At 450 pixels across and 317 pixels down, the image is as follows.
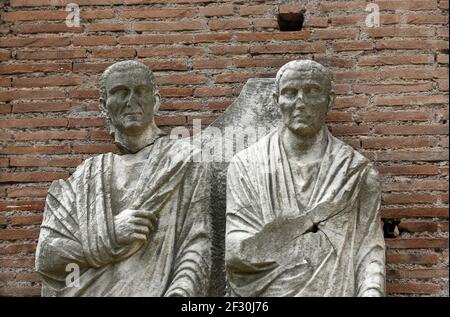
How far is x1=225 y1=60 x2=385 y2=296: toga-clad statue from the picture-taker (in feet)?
30.7

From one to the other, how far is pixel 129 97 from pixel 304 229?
1.22 metres

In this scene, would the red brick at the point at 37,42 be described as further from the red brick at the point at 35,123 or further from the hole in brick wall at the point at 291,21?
the hole in brick wall at the point at 291,21

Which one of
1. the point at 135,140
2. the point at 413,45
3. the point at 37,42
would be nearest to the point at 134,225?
the point at 135,140

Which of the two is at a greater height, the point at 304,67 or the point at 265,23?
the point at 265,23

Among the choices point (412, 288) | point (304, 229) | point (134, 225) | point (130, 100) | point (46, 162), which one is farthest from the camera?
point (46, 162)

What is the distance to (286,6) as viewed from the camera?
10633mm

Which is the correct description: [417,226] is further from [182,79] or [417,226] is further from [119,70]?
[119,70]

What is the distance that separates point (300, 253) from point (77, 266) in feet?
3.84

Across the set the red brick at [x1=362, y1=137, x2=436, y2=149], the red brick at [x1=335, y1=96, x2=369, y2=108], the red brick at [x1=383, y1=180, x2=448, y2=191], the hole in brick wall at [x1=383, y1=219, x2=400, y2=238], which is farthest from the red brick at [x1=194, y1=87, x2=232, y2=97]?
the hole in brick wall at [x1=383, y1=219, x2=400, y2=238]

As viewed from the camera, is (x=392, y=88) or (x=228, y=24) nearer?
(x=392, y=88)

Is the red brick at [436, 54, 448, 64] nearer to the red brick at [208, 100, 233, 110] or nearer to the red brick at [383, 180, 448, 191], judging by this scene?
the red brick at [383, 180, 448, 191]

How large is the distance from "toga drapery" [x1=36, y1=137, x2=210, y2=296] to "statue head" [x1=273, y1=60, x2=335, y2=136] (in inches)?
22.4

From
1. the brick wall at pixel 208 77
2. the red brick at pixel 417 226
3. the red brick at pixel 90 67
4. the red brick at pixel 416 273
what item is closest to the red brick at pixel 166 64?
the brick wall at pixel 208 77

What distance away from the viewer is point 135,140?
32.4 ft
